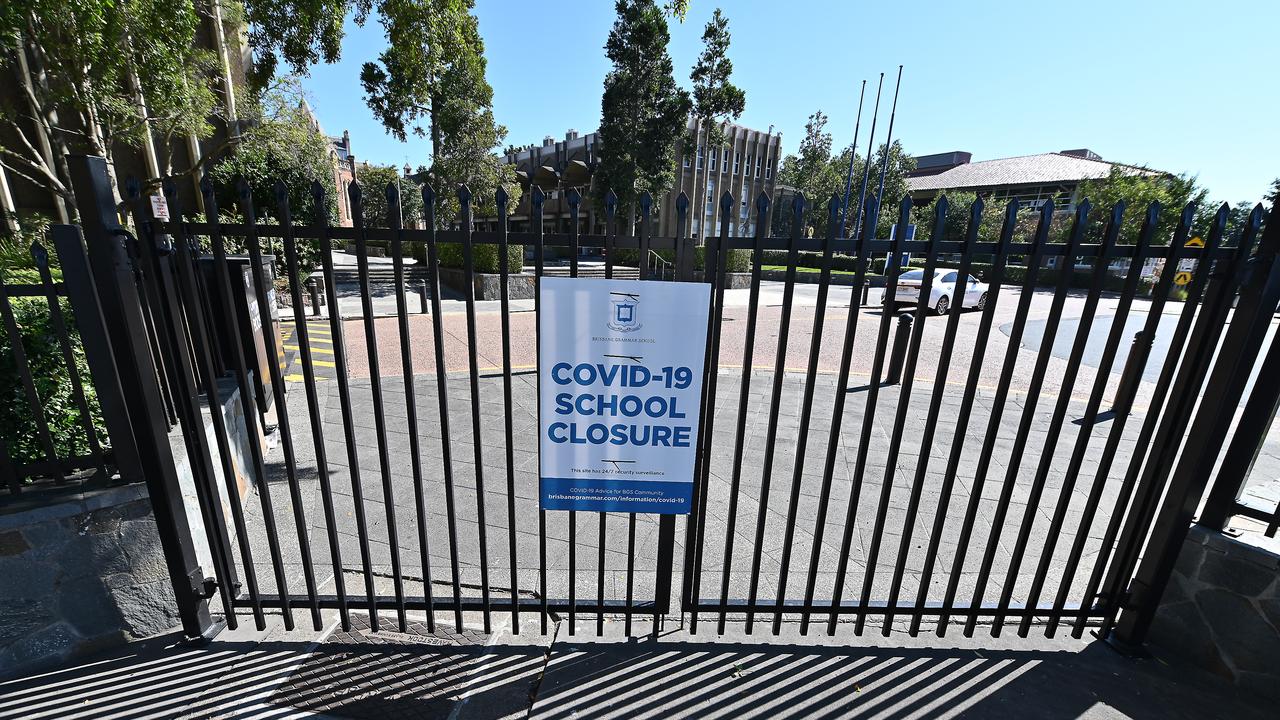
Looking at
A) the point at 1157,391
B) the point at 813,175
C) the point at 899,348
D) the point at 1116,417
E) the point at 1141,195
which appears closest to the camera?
the point at 1157,391

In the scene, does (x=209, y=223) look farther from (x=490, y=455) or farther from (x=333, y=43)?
(x=333, y=43)

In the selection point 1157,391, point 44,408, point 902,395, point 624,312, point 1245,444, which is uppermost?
point 624,312

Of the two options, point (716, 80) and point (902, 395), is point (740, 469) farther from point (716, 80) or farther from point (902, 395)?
point (716, 80)

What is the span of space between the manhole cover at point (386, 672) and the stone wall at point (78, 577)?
0.84 m

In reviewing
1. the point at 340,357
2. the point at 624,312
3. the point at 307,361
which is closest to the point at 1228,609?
the point at 624,312

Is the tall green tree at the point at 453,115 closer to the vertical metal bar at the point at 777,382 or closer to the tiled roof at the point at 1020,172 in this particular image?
the vertical metal bar at the point at 777,382

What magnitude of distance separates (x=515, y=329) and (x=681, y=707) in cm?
860

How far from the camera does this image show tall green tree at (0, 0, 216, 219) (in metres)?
7.14

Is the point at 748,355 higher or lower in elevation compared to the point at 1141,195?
lower

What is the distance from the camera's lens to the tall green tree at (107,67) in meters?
7.14

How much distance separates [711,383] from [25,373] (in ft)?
8.88

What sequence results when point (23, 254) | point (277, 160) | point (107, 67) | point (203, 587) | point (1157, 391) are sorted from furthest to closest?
point (277, 160), point (107, 67), point (23, 254), point (203, 587), point (1157, 391)

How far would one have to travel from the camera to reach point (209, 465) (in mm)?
2271

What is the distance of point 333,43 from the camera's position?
1302 centimetres
